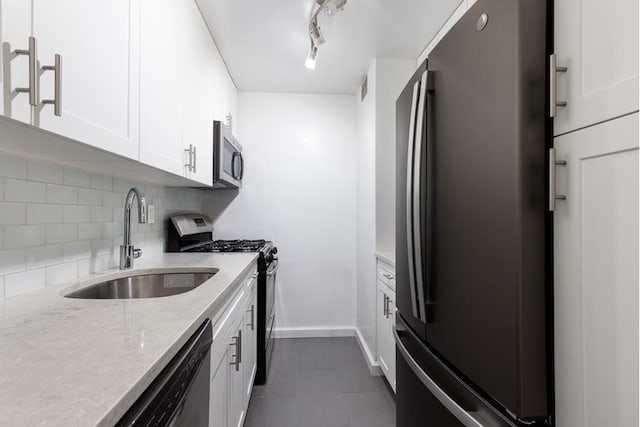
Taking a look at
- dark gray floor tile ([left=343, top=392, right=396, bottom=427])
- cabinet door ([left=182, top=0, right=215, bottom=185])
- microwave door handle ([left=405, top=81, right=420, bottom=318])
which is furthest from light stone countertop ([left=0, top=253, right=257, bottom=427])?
dark gray floor tile ([left=343, top=392, right=396, bottom=427])

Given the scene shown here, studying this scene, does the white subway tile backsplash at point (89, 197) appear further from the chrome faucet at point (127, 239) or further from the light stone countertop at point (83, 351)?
the light stone countertop at point (83, 351)

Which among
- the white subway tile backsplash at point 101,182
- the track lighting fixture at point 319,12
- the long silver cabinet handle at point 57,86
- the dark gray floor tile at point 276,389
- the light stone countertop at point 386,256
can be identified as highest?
the track lighting fixture at point 319,12

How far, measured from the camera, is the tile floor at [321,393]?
1990 mm

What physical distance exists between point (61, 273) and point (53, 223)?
0.20 m

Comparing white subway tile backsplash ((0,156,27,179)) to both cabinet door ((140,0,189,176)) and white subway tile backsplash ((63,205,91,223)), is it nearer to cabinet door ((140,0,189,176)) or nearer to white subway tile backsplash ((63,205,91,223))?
white subway tile backsplash ((63,205,91,223))

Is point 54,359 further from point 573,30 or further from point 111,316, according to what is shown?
point 573,30

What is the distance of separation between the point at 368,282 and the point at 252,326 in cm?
110

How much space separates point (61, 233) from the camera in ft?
4.21

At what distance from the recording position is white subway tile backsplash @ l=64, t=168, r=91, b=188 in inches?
52.2

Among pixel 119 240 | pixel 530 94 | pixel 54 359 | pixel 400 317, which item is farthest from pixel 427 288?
pixel 119 240

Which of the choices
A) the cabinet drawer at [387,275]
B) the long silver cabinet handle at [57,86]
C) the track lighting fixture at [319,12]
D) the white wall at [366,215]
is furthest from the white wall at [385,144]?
the long silver cabinet handle at [57,86]

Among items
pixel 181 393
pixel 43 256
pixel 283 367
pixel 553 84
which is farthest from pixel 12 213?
pixel 283 367

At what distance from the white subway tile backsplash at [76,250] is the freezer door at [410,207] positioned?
1.34m

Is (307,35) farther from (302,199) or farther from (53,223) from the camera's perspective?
(53,223)
